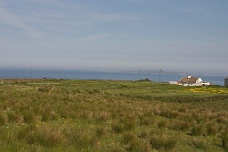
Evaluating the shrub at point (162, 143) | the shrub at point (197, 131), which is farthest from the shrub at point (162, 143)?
the shrub at point (197, 131)

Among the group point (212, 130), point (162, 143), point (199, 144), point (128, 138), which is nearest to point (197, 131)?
point (212, 130)

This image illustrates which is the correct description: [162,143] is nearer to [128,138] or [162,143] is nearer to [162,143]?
[162,143]

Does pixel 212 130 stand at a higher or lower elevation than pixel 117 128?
lower

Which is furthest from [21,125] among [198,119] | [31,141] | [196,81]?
[196,81]

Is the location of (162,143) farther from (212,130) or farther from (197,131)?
(212,130)

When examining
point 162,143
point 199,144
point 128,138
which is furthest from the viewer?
point 199,144

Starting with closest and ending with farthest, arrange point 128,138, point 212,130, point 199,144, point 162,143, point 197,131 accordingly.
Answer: point 162,143, point 128,138, point 199,144, point 197,131, point 212,130

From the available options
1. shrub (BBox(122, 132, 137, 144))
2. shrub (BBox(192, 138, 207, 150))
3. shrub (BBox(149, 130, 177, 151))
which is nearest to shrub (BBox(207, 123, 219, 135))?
shrub (BBox(192, 138, 207, 150))

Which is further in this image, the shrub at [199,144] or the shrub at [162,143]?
the shrub at [199,144]

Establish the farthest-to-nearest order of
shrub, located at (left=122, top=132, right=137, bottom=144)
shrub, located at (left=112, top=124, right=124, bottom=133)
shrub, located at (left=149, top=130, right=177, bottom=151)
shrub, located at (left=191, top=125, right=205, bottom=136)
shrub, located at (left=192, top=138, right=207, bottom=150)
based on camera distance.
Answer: shrub, located at (left=191, top=125, right=205, bottom=136), shrub, located at (left=112, top=124, right=124, bottom=133), shrub, located at (left=192, top=138, right=207, bottom=150), shrub, located at (left=122, top=132, right=137, bottom=144), shrub, located at (left=149, top=130, right=177, bottom=151)

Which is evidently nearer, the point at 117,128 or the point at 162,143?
the point at 162,143

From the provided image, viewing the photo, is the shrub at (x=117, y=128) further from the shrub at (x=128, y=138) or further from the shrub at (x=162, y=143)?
the shrub at (x=162, y=143)

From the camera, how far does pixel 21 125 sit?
10.4 metres

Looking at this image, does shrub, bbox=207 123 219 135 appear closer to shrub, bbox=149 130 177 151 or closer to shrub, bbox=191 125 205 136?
shrub, bbox=191 125 205 136
